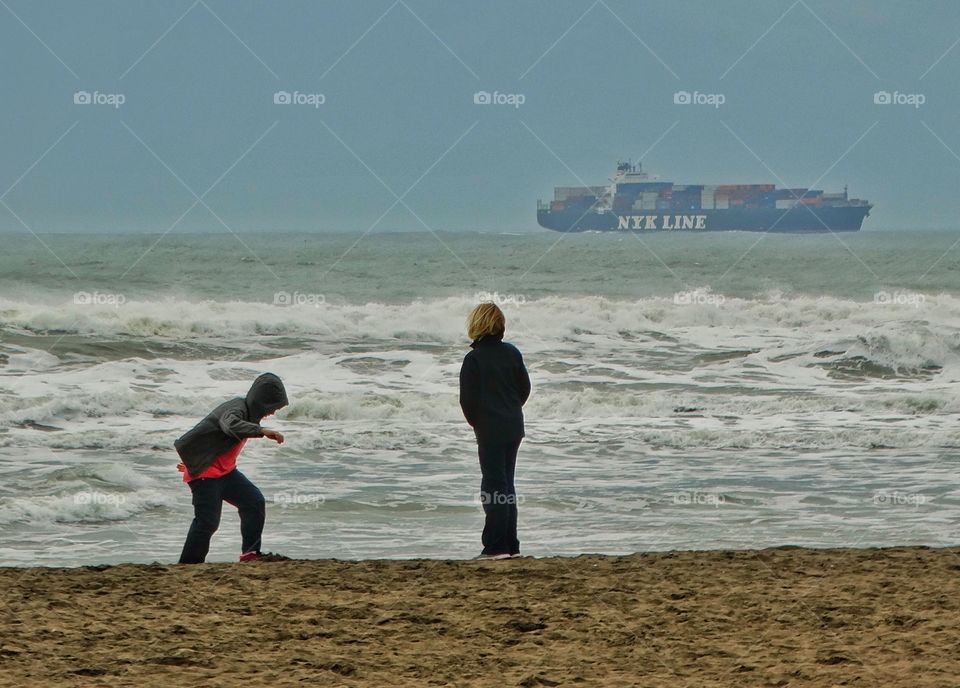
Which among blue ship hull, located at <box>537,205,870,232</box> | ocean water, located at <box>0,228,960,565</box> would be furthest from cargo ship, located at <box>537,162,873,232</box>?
ocean water, located at <box>0,228,960,565</box>

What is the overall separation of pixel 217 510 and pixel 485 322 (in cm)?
159

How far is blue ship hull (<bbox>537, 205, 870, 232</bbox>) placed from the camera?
67875mm

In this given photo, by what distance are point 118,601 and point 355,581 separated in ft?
3.20

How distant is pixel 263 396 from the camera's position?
19.0ft

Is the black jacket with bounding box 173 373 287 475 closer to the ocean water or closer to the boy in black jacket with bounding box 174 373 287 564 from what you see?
the boy in black jacket with bounding box 174 373 287 564

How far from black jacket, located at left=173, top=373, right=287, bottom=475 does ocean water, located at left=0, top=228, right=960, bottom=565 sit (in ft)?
5.61

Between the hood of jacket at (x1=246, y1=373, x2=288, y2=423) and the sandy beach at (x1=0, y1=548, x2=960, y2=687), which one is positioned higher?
the hood of jacket at (x1=246, y1=373, x2=288, y2=423)

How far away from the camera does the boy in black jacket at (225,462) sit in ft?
18.9

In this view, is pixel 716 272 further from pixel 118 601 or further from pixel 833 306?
pixel 118 601

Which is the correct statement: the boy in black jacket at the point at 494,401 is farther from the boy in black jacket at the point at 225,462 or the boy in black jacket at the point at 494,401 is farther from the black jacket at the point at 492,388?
the boy in black jacket at the point at 225,462

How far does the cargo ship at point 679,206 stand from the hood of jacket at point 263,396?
63113mm

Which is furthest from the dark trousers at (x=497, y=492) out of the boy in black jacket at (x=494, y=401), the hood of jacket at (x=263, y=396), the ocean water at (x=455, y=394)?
the ocean water at (x=455, y=394)

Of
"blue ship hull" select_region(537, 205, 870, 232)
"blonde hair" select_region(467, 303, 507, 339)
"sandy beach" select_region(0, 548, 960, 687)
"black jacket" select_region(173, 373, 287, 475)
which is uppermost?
"blue ship hull" select_region(537, 205, 870, 232)

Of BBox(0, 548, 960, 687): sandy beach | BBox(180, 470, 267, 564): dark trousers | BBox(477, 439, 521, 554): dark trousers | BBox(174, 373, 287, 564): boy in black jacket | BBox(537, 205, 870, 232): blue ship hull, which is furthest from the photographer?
BBox(537, 205, 870, 232): blue ship hull
